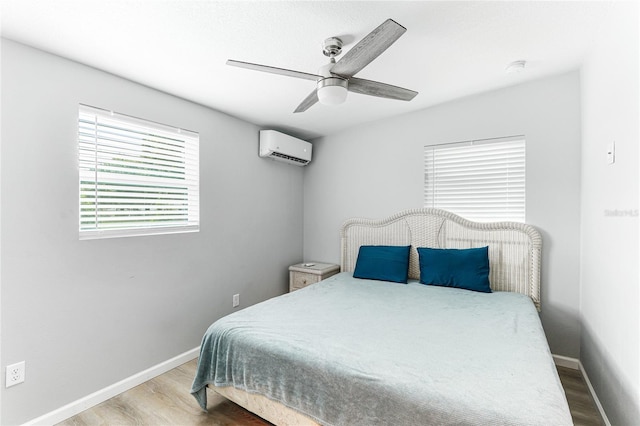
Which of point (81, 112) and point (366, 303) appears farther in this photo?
point (366, 303)

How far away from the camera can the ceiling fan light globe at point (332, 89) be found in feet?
5.63

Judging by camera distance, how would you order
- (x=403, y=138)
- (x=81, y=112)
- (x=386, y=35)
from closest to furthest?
(x=386, y=35) < (x=81, y=112) < (x=403, y=138)

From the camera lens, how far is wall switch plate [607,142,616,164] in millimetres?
1770

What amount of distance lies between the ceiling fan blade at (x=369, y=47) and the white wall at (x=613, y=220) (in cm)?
118

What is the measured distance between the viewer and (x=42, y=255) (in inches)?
76.4

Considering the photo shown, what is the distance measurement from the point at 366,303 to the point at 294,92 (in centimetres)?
185

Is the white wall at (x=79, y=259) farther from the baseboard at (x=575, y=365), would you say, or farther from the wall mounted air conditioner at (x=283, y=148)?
the baseboard at (x=575, y=365)

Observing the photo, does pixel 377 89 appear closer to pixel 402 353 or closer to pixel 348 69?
pixel 348 69

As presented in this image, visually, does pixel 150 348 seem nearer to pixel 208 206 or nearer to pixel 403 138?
pixel 208 206

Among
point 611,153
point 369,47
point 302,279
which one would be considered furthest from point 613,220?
point 302,279

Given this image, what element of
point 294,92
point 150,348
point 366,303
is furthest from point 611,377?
point 150,348

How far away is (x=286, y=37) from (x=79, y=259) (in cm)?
200

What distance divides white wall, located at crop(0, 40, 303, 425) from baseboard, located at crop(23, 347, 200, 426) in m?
0.04

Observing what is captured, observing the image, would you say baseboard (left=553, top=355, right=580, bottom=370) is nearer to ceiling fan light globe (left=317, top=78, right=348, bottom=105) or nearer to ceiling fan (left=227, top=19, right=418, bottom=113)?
ceiling fan (left=227, top=19, right=418, bottom=113)
